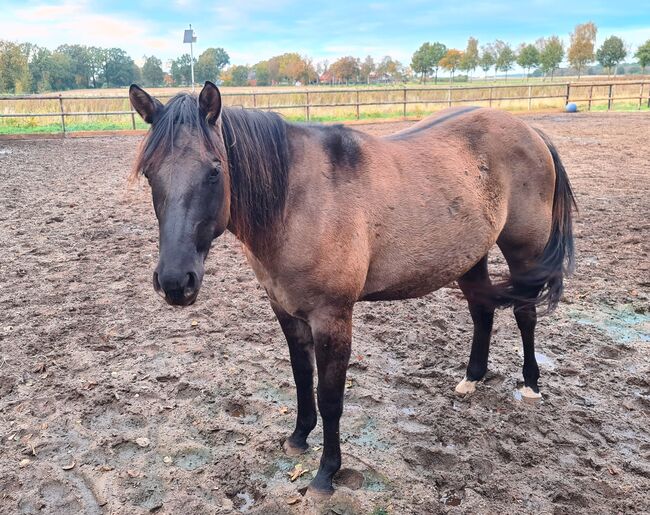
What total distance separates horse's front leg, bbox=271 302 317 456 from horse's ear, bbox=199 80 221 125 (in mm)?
1157

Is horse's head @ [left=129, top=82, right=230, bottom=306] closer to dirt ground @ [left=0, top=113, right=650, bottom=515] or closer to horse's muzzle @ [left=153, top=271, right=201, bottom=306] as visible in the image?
horse's muzzle @ [left=153, top=271, right=201, bottom=306]

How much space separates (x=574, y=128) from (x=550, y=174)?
48.9 feet

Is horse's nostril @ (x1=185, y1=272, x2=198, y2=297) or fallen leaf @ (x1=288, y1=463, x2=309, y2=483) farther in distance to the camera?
fallen leaf @ (x1=288, y1=463, x2=309, y2=483)

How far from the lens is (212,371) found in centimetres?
342

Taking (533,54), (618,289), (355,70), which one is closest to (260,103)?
(618,289)

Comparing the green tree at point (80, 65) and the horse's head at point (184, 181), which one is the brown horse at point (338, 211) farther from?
the green tree at point (80, 65)

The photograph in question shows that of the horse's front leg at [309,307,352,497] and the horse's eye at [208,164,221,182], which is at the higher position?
the horse's eye at [208,164,221,182]

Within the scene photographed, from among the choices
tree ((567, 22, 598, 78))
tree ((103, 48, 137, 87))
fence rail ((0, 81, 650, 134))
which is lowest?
fence rail ((0, 81, 650, 134))

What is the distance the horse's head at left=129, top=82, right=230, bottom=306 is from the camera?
5.84 ft

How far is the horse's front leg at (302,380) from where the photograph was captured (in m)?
2.66

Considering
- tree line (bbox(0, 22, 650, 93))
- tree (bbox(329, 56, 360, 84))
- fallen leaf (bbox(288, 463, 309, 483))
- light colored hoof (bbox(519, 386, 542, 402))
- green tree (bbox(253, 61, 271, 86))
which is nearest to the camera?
fallen leaf (bbox(288, 463, 309, 483))

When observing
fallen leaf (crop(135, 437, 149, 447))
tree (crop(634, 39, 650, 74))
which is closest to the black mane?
fallen leaf (crop(135, 437, 149, 447))

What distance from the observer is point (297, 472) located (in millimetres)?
2535

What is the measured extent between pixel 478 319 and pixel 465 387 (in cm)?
46
